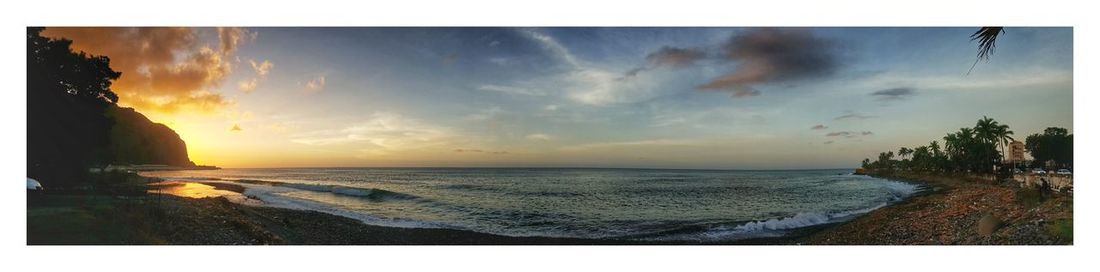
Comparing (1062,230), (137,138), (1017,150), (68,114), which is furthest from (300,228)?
(1017,150)

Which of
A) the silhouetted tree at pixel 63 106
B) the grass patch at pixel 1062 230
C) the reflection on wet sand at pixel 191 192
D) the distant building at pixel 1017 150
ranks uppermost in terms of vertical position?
the silhouetted tree at pixel 63 106

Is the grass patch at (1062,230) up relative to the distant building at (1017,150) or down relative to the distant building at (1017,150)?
down

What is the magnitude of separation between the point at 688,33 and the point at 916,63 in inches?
151

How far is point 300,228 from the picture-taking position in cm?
915

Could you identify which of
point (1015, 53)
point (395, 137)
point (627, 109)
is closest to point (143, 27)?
point (395, 137)

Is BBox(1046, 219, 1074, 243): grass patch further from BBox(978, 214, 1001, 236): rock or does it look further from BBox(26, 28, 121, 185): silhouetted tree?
BBox(26, 28, 121, 185): silhouetted tree

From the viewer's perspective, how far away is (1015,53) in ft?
27.6

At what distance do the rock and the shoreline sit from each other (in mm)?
116

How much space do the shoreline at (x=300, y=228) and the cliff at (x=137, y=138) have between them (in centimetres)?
179

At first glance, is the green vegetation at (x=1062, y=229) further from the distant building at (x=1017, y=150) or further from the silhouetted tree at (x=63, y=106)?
the silhouetted tree at (x=63, y=106)

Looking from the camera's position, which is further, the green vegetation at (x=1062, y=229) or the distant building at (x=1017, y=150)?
the distant building at (x=1017, y=150)

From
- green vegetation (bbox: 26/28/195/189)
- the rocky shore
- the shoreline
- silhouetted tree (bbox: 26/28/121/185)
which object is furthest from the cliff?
the rocky shore

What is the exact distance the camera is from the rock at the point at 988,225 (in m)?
7.44

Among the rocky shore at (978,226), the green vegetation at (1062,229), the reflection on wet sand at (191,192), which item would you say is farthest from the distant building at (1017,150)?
the reflection on wet sand at (191,192)
